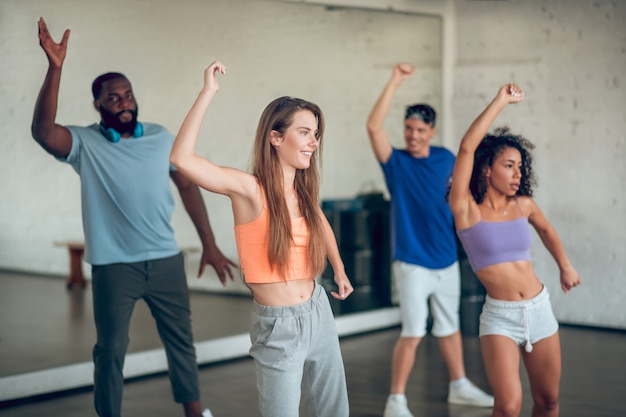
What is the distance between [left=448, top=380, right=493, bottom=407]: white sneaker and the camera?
5141 mm

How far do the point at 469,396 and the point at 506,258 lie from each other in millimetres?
1561

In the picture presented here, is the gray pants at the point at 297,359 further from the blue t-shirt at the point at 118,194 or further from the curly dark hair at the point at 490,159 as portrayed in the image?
the blue t-shirt at the point at 118,194

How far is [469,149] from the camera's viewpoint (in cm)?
375

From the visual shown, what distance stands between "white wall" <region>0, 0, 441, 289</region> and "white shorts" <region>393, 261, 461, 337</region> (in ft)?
6.26

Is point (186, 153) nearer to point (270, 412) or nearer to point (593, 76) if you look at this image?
point (270, 412)

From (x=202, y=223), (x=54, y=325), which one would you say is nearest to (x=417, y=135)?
(x=202, y=223)

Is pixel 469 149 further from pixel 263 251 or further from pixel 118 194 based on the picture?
pixel 118 194

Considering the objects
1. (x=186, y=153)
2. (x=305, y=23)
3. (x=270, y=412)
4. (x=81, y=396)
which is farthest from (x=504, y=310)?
(x=305, y=23)

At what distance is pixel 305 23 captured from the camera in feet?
22.9

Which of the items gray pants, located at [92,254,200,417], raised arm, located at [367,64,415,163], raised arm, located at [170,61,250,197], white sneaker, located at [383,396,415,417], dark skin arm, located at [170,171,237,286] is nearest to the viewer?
raised arm, located at [170,61,250,197]

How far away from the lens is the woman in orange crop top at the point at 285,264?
3135 millimetres

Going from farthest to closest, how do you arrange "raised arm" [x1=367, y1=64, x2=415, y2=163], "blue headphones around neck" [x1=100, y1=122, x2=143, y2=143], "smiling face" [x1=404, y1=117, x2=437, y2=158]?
"smiling face" [x1=404, y1=117, x2=437, y2=158] < "raised arm" [x1=367, y1=64, x2=415, y2=163] < "blue headphones around neck" [x1=100, y1=122, x2=143, y2=143]

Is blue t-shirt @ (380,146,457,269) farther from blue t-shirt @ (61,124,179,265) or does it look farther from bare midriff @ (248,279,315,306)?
bare midriff @ (248,279,315,306)

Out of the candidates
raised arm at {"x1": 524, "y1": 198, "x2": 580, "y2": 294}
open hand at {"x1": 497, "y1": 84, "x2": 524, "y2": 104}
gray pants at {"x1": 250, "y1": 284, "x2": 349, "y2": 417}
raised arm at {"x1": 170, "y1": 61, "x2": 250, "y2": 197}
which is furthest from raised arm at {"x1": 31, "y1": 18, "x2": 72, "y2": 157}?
raised arm at {"x1": 524, "y1": 198, "x2": 580, "y2": 294}
